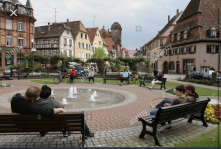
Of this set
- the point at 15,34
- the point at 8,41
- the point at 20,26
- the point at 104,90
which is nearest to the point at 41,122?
the point at 104,90

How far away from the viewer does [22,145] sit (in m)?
4.24

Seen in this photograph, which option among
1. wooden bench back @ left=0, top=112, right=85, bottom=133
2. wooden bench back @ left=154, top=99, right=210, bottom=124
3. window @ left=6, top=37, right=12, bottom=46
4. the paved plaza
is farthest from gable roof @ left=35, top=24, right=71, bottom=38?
wooden bench back @ left=0, top=112, right=85, bottom=133

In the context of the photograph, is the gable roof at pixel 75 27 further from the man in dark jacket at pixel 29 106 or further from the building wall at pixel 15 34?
the man in dark jacket at pixel 29 106

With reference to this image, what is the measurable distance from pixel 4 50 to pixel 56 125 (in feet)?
129

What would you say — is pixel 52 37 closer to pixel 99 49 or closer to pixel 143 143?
pixel 99 49

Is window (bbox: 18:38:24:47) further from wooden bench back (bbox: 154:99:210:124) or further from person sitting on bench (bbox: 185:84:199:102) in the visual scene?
wooden bench back (bbox: 154:99:210:124)

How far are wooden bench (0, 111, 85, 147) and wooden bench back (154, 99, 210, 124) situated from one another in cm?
181

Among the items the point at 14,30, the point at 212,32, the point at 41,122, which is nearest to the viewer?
the point at 41,122

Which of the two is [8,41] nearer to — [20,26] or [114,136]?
[20,26]

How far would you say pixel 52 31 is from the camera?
2031 inches

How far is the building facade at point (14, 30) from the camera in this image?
37.3m

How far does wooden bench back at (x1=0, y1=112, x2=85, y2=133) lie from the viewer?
12.9 ft

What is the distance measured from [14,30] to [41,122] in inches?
1604

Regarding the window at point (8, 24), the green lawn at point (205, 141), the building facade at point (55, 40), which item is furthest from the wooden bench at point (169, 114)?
the building facade at point (55, 40)
